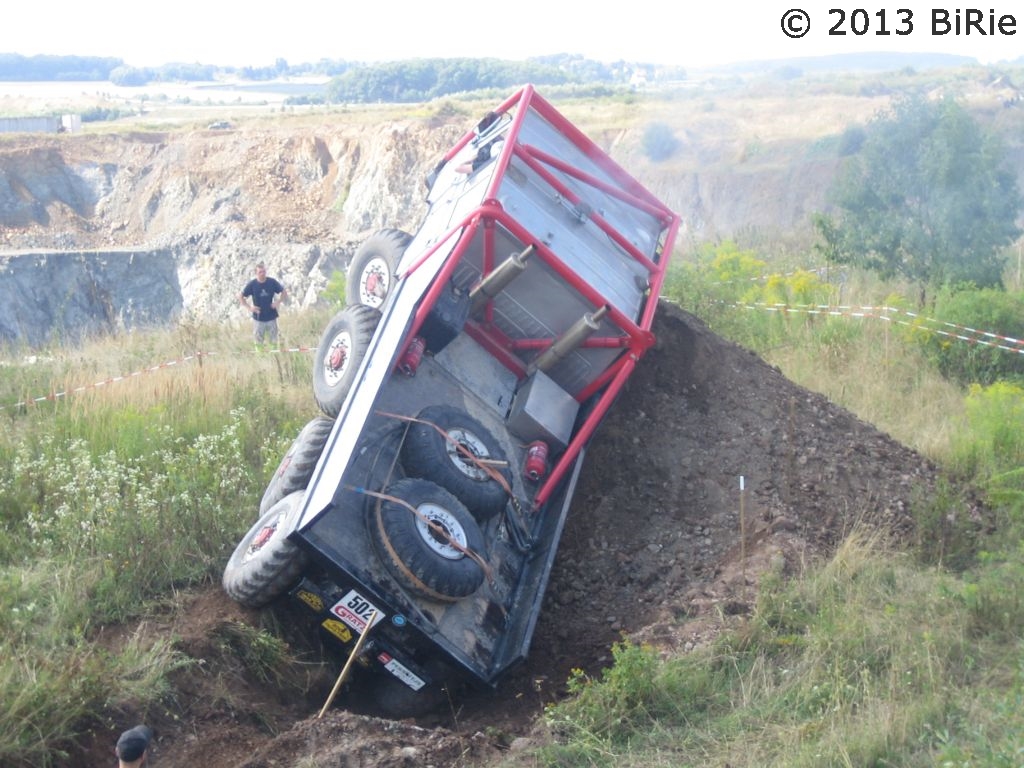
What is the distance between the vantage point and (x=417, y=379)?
8531mm

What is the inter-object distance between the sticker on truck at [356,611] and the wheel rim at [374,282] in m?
4.73

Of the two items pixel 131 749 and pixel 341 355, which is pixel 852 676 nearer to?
pixel 131 749

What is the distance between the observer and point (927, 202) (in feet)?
46.4

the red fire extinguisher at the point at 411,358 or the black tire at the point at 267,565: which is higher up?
the red fire extinguisher at the point at 411,358

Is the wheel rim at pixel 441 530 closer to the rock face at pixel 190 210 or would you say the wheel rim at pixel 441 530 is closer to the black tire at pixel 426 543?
the black tire at pixel 426 543

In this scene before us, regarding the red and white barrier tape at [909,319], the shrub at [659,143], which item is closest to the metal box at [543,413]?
the red and white barrier tape at [909,319]

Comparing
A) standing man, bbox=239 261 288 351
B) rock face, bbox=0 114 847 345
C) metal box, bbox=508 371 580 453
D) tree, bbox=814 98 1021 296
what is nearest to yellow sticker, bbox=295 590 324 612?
metal box, bbox=508 371 580 453

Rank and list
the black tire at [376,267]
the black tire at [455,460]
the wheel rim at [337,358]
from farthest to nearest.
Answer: the black tire at [376,267] → the wheel rim at [337,358] → the black tire at [455,460]

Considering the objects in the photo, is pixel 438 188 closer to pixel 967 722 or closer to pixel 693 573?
→ pixel 693 573

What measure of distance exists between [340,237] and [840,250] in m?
22.8

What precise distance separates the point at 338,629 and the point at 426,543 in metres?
0.72

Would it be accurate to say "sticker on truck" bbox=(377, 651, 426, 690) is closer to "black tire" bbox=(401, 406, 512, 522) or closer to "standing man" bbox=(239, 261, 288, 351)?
"black tire" bbox=(401, 406, 512, 522)

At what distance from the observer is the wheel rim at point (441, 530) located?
6.80 m

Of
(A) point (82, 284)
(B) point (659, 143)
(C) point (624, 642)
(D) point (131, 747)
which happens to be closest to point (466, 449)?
(C) point (624, 642)
